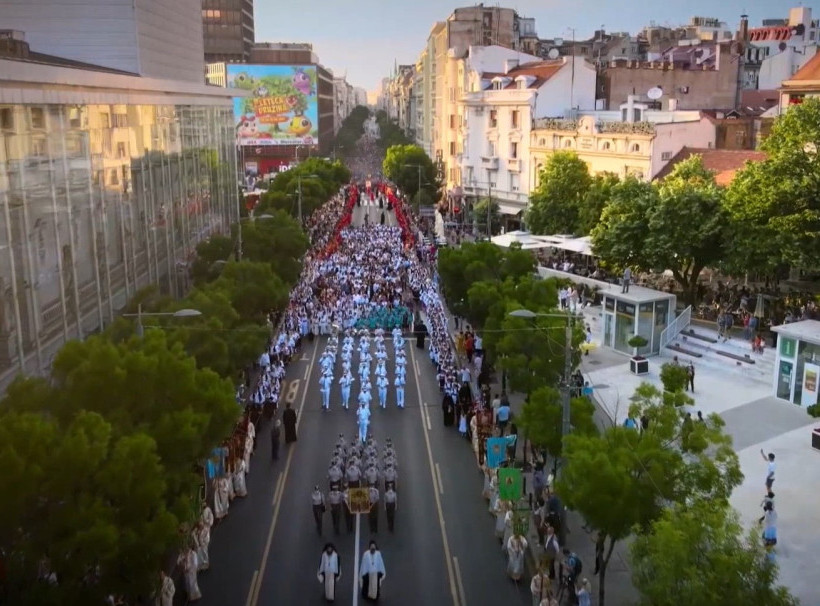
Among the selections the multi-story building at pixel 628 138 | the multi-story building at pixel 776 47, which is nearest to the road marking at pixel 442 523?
the multi-story building at pixel 628 138

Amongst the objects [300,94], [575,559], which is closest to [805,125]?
[575,559]

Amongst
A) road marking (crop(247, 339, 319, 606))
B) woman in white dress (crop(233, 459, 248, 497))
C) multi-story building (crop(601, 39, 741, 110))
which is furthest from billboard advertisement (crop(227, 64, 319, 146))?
woman in white dress (crop(233, 459, 248, 497))

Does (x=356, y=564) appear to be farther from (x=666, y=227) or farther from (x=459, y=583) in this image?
(x=666, y=227)

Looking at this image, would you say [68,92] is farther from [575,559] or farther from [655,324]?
[655,324]

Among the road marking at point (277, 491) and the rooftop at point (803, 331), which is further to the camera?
the rooftop at point (803, 331)

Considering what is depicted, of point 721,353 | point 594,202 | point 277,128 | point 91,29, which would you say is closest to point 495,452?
point 721,353

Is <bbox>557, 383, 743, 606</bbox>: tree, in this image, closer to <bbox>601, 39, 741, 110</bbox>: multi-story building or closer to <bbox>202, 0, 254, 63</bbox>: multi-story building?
<bbox>601, 39, 741, 110</bbox>: multi-story building

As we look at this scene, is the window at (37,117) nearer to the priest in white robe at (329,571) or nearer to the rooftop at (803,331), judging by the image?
the priest in white robe at (329,571)
